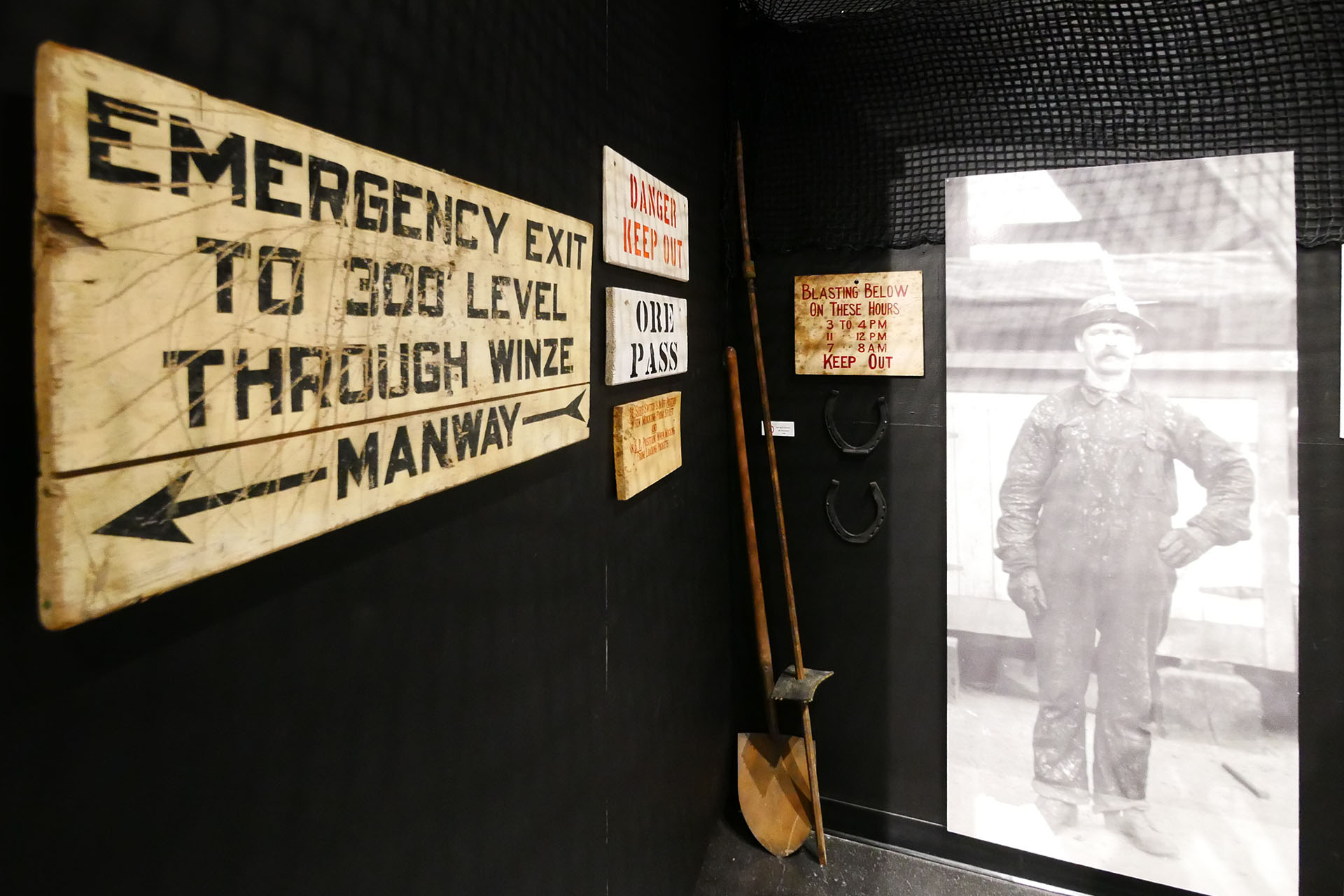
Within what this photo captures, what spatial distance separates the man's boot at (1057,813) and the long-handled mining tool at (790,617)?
59 cm

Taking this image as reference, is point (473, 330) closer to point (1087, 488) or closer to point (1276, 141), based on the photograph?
point (1087, 488)

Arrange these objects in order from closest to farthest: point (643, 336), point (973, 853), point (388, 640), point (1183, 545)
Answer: point (388, 640) < point (643, 336) < point (1183, 545) < point (973, 853)

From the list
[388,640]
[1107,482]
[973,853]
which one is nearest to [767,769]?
[973,853]

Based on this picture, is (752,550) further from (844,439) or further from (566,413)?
(566,413)

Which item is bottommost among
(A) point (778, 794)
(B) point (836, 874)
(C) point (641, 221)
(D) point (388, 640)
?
(B) point (836, 874)

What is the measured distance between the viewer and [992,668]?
195 cm

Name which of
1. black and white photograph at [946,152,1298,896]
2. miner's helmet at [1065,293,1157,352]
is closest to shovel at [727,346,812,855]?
black and white photograph at [946,152,1298,896]

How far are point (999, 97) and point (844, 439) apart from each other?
986 millimetres

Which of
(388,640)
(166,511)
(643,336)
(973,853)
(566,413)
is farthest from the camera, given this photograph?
(973,853)

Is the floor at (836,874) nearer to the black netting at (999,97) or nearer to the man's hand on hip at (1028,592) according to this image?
the man's hand on hip at (1028,592)

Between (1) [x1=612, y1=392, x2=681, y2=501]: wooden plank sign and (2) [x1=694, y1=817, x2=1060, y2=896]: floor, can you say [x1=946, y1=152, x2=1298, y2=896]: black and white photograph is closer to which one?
(2) [x1=694, y1=817, x2=1060, y2=896]: floor

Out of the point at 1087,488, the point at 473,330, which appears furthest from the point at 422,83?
the point at 1087,488

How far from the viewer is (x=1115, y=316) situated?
1.80 metres

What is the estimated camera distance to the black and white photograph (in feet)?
5.59
